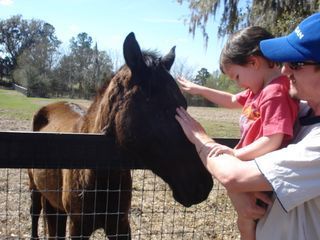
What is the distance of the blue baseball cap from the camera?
154 centimetres

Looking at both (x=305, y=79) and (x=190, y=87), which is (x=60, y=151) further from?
(x=305, y=79)

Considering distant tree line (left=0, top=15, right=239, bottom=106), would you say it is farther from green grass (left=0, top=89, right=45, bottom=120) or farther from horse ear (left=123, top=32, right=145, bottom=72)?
horse ear (left=123, top=32, right=145, bottom=72)

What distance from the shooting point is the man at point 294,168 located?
1534 millimetres

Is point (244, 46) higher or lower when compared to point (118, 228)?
higher

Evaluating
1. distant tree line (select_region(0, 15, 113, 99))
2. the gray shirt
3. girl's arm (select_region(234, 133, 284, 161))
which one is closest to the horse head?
girl's arm (select_region(234, 133, 284, 161))

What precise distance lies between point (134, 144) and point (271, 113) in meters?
1.01

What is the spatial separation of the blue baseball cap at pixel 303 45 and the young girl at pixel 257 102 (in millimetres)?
277

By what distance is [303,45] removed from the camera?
1.57m

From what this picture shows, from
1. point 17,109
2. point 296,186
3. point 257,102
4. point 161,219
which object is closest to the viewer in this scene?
point 296,186

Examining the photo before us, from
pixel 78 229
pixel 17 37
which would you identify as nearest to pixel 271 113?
pixel 78 229

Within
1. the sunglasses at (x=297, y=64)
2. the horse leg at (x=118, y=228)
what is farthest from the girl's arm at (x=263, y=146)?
the horse leg at (x=118, y=228)

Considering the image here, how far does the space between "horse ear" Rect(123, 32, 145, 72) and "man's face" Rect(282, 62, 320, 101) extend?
113cm

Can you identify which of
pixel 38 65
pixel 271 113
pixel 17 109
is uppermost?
pixel 38 65

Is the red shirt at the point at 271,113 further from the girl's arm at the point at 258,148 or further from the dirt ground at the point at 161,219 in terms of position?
the dirt ground at the point at 161,219
